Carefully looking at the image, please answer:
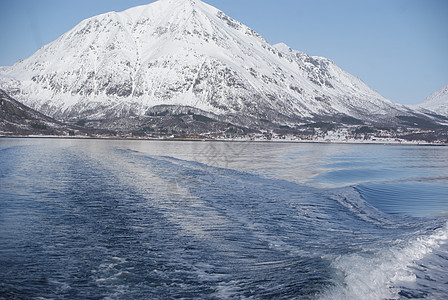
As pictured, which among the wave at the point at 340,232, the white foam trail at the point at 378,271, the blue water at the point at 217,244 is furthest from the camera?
the wave at the point at 340,232

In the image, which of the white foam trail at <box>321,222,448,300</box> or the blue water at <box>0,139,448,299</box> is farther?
the blue water at <box>0,139,448,299</box>

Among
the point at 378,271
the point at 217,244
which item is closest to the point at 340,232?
the point at 378,271

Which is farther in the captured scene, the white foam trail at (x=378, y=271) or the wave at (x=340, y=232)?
the wave at (x=340, y=232)

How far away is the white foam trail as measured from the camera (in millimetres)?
13742

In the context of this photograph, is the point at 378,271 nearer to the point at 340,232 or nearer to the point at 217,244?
the point at 340,232

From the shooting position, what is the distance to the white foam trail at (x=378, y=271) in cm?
1374

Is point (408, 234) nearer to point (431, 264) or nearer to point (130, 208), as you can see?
point (431, 264)

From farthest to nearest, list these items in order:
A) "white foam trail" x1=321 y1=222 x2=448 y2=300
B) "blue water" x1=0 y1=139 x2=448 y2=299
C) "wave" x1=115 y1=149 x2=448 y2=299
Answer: "wave" x1=115 y1=149 x2=448 y2=299 → "blue water" x1=0 y1=139 x2=448 y2=299 → "white foam trail" x1=321 y1=222 x2=448 y2=300

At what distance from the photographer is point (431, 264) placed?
16766mm

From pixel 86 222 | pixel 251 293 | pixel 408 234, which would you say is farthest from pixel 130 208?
pixel 408 234

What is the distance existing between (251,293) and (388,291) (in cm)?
502

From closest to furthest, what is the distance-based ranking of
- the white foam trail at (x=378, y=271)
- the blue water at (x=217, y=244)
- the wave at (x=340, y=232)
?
the white foam trail at (x=378, y=271) < the blue water at (x=217, y=244) < the wave at (x=340, y=232)

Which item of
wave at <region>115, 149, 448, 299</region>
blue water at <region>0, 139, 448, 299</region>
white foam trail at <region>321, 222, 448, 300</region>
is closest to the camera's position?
white foam trail at <region>321, 222, 448, 300</region>

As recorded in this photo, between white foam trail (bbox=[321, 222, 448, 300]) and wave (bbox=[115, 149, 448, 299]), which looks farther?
wave (bbox=[115, 149, 448, 299])
